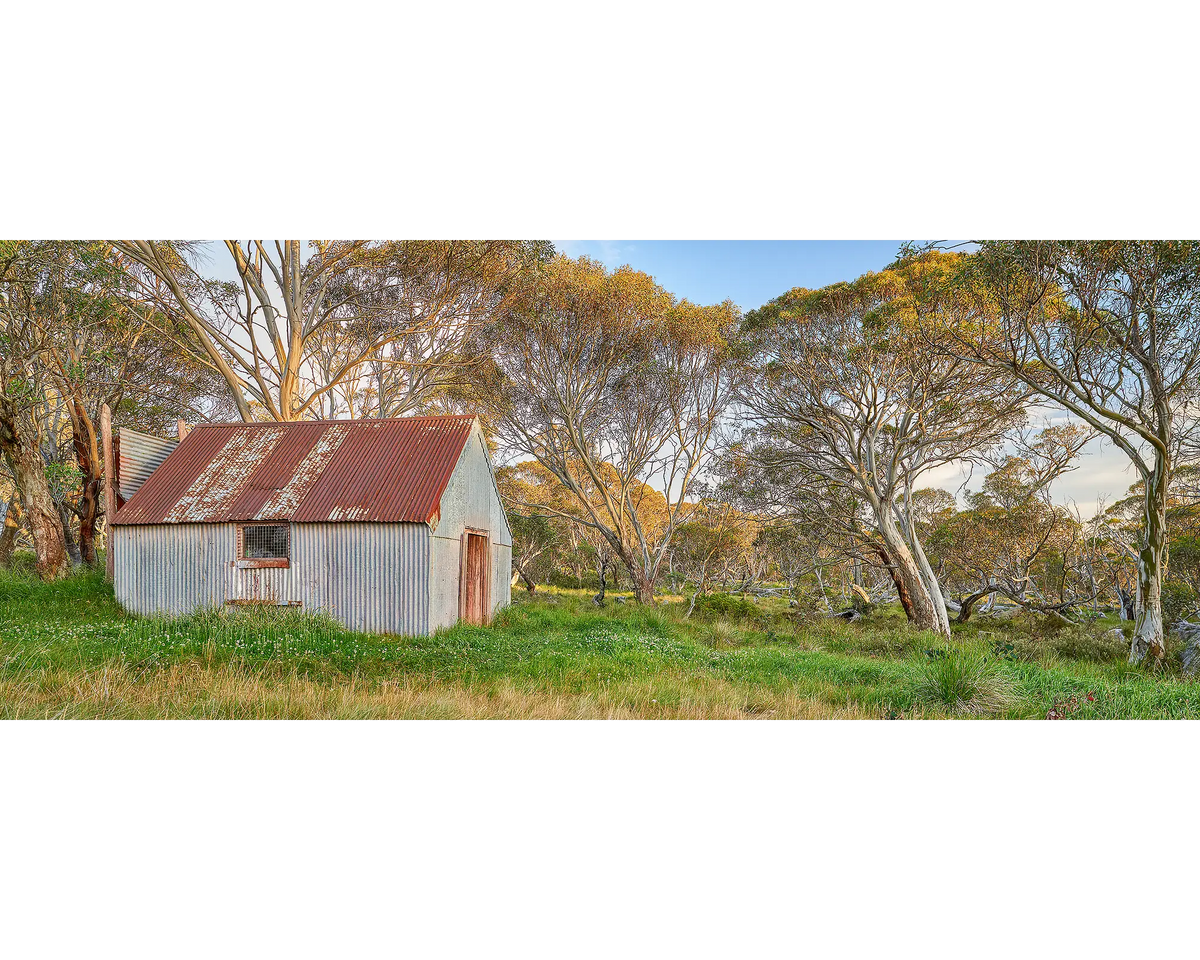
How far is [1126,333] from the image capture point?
10680mm

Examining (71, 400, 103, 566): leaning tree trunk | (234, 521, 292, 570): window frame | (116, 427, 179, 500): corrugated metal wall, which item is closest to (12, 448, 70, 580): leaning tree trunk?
(71, 400, 103, 566): leaning tree trunk

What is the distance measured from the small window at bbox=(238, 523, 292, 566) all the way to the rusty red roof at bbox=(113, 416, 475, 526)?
0.27m

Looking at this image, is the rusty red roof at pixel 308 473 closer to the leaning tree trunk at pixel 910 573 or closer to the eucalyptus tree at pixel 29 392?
the eucalyptus tree at pixel 29 392

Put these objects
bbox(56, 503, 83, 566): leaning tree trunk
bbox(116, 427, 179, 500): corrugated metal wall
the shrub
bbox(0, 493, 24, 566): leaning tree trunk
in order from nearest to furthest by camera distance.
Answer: bbox(116, 427, 179, 500): corrugated metal wall
bbox(56, 503, 83, 566): leaning tree trunk
the shrub
bbox(0, 493, 24, 566): leaning tree trunk

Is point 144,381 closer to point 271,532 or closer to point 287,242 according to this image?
point 287,242

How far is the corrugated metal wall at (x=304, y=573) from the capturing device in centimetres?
1098

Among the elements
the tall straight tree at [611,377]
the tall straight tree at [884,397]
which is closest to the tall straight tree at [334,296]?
the tall straight tree at [611,377]

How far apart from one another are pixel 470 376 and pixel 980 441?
15.8 m

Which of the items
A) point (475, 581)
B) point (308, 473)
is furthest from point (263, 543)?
point (475, 581)

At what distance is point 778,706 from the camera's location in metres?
6.72

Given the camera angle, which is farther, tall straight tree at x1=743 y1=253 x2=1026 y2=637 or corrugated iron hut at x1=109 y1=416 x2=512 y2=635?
tall straight tree at x1=743 y1=253 x2=1026 y2=637

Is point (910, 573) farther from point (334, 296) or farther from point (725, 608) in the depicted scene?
point (334, 296)

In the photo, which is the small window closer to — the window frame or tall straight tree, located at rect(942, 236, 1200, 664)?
the window frame

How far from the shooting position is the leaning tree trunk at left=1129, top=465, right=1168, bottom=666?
33.7 ft
